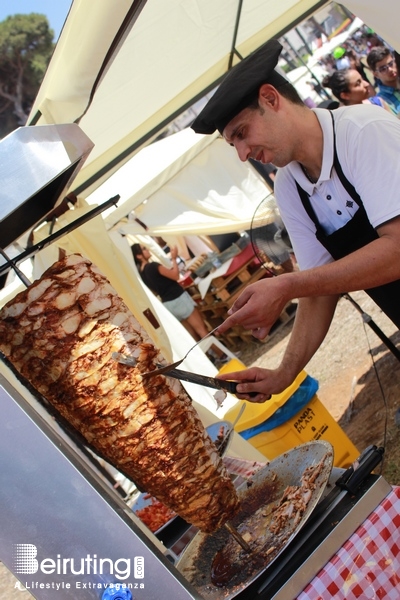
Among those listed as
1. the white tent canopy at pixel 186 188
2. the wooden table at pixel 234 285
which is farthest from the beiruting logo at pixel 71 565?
the wooden table at pixel 234 285

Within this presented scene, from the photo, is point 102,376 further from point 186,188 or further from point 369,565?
point 186,188

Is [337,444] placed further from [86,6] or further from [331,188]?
[86,6]

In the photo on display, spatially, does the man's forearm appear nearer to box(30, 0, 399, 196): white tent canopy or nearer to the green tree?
box(30, 0, 399, 196): white tent canopy

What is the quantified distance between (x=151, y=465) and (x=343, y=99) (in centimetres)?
575

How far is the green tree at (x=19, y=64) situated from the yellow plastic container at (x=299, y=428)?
157 feet

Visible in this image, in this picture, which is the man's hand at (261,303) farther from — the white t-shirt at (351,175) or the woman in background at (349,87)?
the woman in background at (349,87)

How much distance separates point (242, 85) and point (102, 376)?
1239mm

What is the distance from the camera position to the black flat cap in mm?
2217

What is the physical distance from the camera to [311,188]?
2.46 metres

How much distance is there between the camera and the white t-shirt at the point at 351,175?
2137mm

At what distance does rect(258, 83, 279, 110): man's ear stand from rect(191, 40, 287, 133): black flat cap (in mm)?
20

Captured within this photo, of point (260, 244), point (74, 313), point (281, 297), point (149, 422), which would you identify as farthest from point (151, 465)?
point (260, 244)

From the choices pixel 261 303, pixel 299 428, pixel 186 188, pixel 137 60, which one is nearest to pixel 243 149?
pixel 261 303

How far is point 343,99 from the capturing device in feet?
21.5
